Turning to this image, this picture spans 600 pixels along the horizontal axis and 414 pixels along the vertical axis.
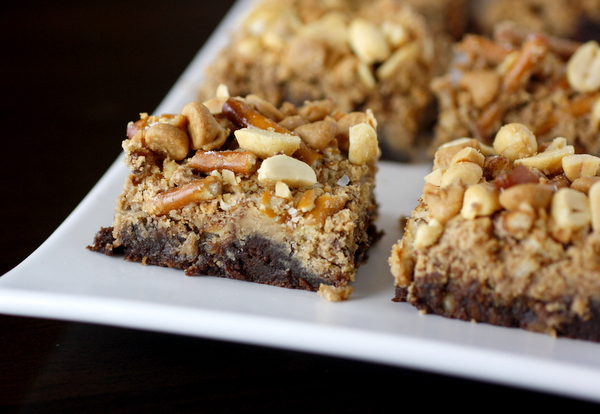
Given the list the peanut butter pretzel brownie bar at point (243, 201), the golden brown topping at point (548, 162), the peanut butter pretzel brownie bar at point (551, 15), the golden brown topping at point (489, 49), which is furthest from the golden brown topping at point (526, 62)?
the peanut butter pretzel brownie bar at point (551, 15)

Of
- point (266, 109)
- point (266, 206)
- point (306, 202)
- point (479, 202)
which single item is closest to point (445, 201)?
point (479, 202)

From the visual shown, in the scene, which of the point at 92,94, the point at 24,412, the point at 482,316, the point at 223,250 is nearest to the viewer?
the point at 24,412

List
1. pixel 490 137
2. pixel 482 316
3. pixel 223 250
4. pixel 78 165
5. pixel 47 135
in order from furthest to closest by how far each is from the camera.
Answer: pixel 47 135 → pixel 78 165 → pixel 490 137 → pixel 223 250 → pixel 482 316

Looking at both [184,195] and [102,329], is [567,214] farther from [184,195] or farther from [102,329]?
[102,329]

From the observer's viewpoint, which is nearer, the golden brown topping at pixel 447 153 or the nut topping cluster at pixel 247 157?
the nut topping cluster at pixel 247 157

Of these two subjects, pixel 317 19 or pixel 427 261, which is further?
pixel 317 19

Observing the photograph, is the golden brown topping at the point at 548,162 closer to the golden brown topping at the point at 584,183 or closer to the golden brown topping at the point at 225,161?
the golden brown topping at the point at 584,183

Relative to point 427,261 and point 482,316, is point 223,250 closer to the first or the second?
point 427,261

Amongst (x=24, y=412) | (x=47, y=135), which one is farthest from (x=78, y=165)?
(x=24, y=412)
